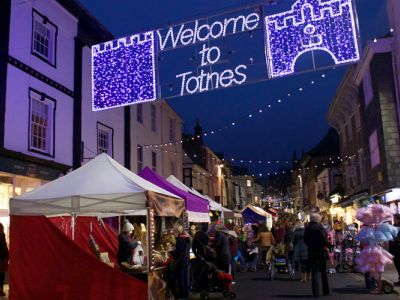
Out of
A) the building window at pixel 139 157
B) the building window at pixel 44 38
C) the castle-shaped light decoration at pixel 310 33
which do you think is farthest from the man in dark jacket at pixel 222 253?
the building window at pixel 139 157

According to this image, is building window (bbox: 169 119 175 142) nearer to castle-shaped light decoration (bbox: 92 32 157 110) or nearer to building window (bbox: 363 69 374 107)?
building window (bbox: 363 69 374 107)

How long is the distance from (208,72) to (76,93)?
7.13 m

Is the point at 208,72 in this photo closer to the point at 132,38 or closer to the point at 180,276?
the point at 132,38

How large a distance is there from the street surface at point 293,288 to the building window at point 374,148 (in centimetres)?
1028

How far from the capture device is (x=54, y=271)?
8.70 metres

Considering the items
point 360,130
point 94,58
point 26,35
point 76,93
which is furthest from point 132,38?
point 360,130

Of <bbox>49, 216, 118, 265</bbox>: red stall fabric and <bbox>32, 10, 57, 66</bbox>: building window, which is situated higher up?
<bbox>32, 10, 57, 66</bbox>: building window

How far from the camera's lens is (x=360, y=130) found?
29594mm

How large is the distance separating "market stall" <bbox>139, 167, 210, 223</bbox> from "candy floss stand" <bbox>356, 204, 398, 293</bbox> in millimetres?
4998

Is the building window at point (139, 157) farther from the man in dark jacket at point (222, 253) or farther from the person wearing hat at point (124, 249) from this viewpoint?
the person wearing hat at point (124, 249)

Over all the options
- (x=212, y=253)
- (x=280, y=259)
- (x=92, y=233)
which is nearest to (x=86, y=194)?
(x=212, y=253)

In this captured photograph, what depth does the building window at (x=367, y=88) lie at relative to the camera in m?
24.1

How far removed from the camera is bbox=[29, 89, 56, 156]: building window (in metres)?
15.0

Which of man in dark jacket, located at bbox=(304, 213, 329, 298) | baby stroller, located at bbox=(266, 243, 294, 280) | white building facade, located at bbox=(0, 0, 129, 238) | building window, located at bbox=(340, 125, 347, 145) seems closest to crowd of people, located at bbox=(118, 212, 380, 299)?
man in dark jacket, located at bbox=(304, 213, 329, 298)
